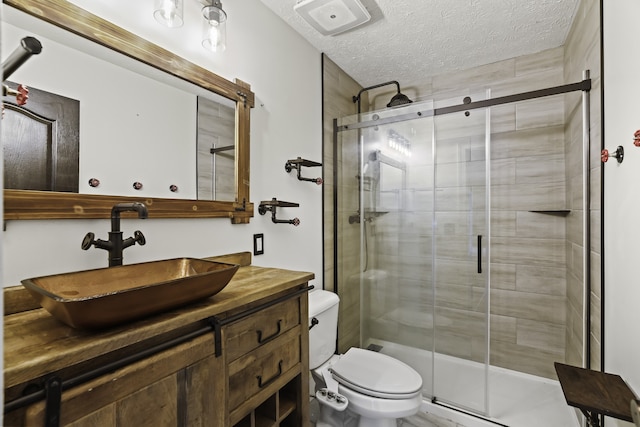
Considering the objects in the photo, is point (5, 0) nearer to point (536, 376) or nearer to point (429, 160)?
point (429, 160)

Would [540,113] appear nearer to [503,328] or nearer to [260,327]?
[503,328]

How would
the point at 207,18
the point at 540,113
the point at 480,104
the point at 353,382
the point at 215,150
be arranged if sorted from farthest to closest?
1. the point at 540,113
2. the point at 480,104
3. the point at 353,382
4. the point at 215,150
5. the point at 207,18

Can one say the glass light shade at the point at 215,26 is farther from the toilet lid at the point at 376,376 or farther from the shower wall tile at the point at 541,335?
the shower wall tile at the point at 541,335

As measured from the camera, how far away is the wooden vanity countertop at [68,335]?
2.03ft

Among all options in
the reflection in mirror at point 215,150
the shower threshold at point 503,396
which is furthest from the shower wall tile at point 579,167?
the reflection in mirror at point 215,150

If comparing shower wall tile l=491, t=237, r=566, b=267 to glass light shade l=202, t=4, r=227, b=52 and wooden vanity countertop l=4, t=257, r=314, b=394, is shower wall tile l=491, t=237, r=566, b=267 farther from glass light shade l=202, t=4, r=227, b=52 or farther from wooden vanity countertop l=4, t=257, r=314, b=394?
glass light shade l=202, t=4, r=227, b=52

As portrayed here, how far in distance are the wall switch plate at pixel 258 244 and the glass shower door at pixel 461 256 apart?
1.22m

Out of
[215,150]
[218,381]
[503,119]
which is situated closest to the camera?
[218,381]

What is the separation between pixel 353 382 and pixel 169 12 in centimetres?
185

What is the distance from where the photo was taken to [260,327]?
1.12 meters

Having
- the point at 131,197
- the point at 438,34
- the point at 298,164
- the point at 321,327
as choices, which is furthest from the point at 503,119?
the point at 131,197

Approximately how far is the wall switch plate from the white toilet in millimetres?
418

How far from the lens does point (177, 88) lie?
1400mm

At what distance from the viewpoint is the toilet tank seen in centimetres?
177
